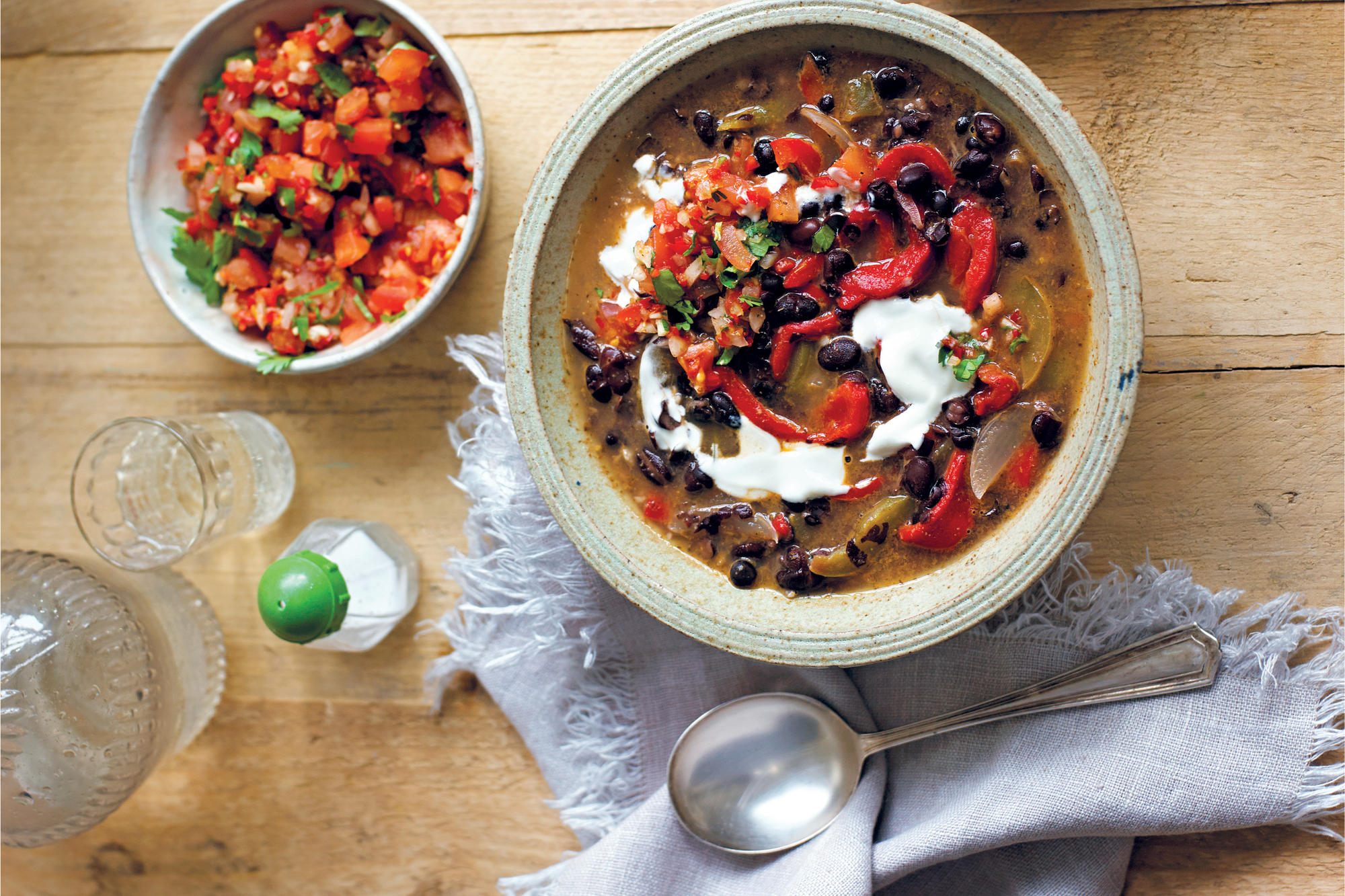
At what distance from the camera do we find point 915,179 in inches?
90.4

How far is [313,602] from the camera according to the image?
250 cm

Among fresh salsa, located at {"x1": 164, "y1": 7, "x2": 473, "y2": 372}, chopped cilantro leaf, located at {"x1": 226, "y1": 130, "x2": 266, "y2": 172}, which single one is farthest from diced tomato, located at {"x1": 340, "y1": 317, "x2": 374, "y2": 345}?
chopped cilantro leaf, located at {"x1": 226, "y1": 130, "x2": 266, "y2": 172}

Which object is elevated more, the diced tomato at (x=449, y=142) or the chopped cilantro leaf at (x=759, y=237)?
the chopped cilantro leaf at (x=759, y=237)

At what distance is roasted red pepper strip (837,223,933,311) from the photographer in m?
2.32

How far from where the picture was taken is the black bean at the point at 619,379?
2475mm

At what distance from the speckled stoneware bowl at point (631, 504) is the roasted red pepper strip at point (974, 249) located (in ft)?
0.64

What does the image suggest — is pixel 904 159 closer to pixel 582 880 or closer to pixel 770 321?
pixel 770 321

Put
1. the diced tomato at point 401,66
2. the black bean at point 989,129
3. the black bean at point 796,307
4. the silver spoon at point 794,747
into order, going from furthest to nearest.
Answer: the diced tomato at point 401,66 < the silver spoon at point 794,747 < the black bean at point 796,307 < the black bean at point 989,129

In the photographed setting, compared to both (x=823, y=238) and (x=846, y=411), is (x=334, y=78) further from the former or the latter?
(x=846, y=411)

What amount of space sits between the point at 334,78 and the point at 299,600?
60.0 inches

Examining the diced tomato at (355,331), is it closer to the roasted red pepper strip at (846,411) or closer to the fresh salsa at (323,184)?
the fresh salsa at (323,184)

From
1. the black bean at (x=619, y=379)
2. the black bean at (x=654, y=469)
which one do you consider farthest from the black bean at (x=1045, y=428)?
the black bean at (x=619, y=379)

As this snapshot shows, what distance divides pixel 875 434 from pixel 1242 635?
4.06 feet

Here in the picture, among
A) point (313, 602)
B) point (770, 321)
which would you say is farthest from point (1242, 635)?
point (313, 602)
